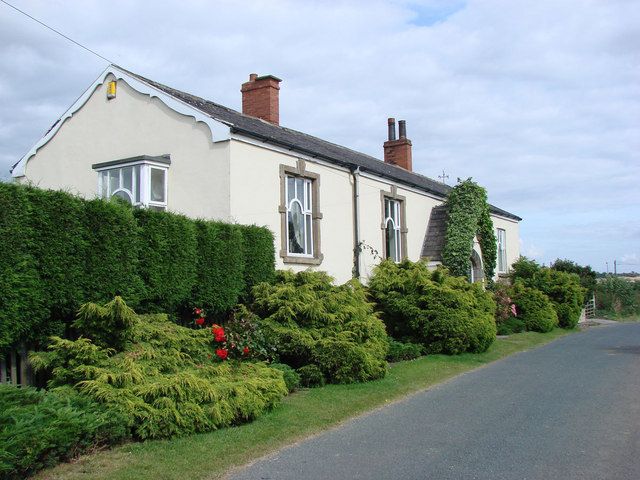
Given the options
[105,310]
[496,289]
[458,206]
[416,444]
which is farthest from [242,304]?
[496,289]

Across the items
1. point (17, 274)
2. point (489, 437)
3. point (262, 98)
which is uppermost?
point (262, 98)

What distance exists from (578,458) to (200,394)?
4.23 meters

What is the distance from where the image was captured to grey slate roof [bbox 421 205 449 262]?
2255 cm

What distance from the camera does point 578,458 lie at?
6746mm

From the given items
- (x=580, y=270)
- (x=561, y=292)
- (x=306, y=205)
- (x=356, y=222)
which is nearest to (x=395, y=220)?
(x=356, y=222)

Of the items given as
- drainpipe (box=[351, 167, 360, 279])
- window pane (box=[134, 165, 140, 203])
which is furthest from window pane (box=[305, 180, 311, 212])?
window pane (box=[134, 165, 140, 203])

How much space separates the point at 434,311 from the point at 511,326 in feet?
27.9

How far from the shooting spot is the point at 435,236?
22797mm

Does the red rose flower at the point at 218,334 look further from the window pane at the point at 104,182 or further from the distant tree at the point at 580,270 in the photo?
the distant tree at the point at 580,270

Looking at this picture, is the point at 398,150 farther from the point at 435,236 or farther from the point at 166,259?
the point at 166,259

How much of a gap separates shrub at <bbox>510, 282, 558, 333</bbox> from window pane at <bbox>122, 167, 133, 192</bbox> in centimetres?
1587

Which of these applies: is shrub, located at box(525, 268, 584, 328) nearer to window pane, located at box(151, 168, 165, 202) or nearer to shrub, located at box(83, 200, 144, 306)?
window pane, located at box(151, 168, 165, 202)

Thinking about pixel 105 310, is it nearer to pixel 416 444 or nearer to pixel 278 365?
pixel 278 365

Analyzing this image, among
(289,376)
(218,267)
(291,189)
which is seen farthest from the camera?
(291,189)
